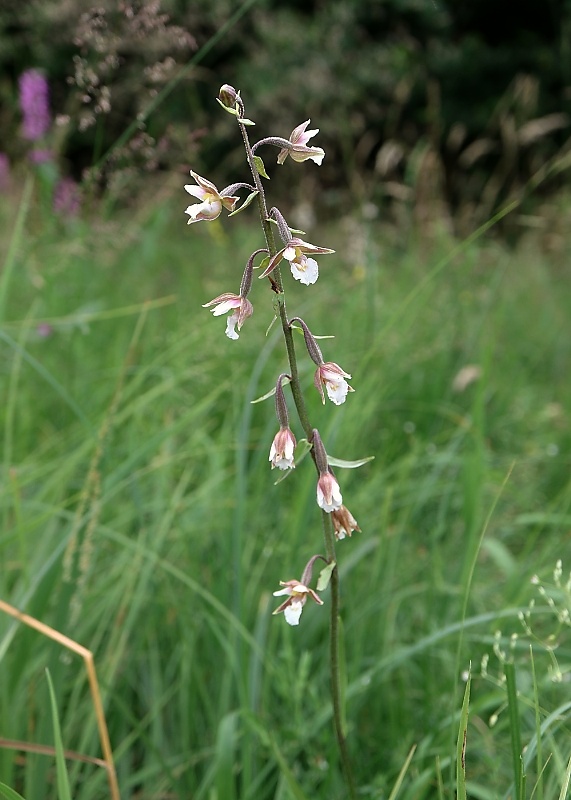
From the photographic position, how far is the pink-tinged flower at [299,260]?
966mm

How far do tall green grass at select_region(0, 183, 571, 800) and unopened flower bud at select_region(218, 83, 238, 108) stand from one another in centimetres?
64

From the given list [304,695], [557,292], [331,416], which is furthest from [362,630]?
[557,292]

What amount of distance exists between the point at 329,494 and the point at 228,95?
0.50m

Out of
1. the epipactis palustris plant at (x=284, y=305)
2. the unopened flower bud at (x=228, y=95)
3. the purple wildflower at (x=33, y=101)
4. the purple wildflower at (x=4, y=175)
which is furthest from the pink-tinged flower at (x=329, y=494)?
the purple wildflower at (x=4, y=175)

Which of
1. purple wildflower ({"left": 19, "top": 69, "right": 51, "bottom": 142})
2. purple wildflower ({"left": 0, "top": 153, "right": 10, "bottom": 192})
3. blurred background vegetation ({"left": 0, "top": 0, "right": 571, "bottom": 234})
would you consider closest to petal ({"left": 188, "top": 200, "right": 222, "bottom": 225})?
blurred background vegetation ({"left": 0, "top": 0, "right": 571, "bottom": 234})

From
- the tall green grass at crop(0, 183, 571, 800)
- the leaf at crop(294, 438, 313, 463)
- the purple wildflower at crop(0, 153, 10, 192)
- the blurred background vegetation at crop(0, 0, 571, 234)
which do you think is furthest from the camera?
the purple wildflower at crop(0, 153, 10, 192)

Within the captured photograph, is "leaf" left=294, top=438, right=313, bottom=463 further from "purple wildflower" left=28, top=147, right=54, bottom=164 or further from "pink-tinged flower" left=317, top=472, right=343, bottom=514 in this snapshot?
"purple wildflower" left=28, top=147, right=54, bottom=164

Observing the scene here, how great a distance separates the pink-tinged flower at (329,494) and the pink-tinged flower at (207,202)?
0.36 meters

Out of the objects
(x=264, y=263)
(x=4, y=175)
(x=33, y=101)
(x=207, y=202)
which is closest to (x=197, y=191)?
(x=207, y=202)

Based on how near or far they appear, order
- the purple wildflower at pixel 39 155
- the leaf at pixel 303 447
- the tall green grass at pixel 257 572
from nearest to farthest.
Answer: the leaf at pixel 303 447
the tall green grass at pixel 257 572
the purple wildflower at pixel 39 155

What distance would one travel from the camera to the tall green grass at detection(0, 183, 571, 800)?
1472mm

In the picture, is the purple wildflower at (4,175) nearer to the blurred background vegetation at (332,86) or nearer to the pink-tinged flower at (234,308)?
the blurred background vegetation at (332,86)

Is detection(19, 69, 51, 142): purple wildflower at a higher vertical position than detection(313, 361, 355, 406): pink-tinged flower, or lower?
higher

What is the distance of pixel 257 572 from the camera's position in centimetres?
190
